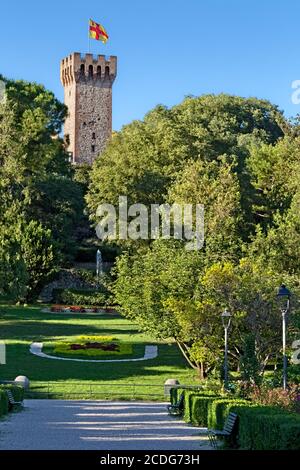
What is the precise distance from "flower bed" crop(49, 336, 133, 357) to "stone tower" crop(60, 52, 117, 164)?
48.2 meters

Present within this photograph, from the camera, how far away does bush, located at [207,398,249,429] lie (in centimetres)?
1747

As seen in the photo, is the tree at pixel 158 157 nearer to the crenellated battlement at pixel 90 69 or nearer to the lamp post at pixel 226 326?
the lamp post at pixel 226 326

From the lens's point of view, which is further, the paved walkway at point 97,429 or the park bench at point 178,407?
the park bench at point 178,407

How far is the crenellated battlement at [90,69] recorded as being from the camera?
91.9 m

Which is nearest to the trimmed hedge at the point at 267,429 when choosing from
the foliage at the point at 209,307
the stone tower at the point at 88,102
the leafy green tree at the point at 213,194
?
the foliage at the point at 209,307

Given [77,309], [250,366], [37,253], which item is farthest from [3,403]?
[37,253]

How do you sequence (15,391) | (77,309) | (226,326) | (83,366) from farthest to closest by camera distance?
(77,309)
(83,366)
(226,326)
(15,391)

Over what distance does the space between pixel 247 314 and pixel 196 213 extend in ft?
60.0

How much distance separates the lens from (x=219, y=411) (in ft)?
58.3

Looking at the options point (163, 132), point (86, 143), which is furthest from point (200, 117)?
point (86, 143)

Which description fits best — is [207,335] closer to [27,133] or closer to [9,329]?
[9,329]

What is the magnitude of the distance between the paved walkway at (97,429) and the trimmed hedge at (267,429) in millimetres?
960

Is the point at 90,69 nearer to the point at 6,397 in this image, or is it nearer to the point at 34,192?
the point at 34,192

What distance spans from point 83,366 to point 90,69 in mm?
61955
